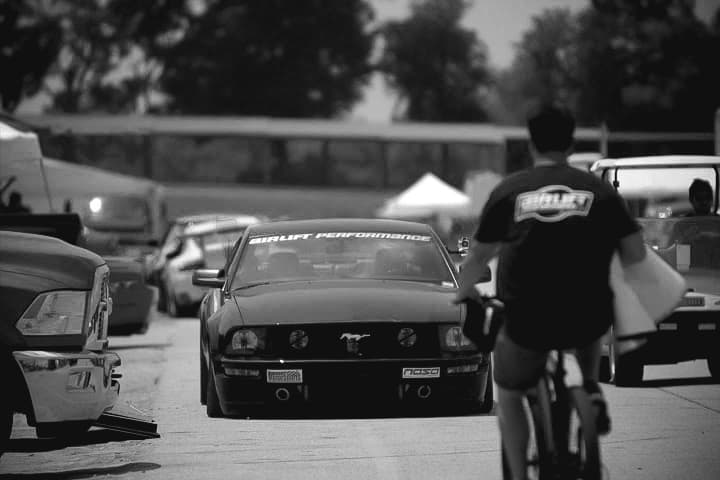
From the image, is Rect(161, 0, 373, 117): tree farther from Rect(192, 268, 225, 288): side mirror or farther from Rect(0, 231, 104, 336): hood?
Rect(0, 231, 104, 336): hood

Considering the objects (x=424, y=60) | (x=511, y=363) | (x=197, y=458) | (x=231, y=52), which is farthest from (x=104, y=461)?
(x=424, y=60)

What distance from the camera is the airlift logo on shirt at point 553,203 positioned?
6.00 m

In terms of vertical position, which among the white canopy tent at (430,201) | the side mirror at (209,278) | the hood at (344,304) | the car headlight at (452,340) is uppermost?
the hood at (344,304)

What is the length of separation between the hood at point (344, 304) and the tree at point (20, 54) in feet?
163

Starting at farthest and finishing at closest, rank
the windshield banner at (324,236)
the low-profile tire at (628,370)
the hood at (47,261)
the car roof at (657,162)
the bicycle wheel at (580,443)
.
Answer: the car roof at (657,162) → the low-profile tire at (628,370) → the windshield banner at (324,236) → the hood at (47,261) → the bicycle wheel at (580,443)

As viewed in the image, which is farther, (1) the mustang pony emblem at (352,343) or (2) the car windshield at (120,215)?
(2) the car windshield at (120,215)

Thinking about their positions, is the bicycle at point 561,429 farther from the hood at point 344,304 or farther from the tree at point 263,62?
the tree at point 263,62

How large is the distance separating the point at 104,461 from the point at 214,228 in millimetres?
19662

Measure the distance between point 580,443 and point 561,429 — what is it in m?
0.11

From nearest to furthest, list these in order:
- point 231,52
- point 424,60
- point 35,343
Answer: point 35,343
point 231,52
point 424,60

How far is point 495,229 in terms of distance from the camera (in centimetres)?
612

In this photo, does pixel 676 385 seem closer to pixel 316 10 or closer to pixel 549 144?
pixel 549 144

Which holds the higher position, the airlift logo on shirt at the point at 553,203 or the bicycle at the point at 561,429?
the airlift logo on shirt at the point at 553,203

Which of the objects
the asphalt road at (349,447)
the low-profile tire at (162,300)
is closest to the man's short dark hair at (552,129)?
the asphalt road at (349,447)
